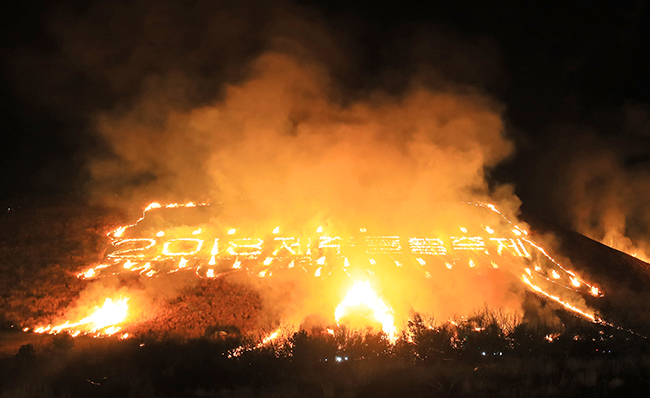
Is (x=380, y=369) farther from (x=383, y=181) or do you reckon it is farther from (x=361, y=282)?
(x=383, y=181)

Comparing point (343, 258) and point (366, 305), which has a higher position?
point (343, 258)

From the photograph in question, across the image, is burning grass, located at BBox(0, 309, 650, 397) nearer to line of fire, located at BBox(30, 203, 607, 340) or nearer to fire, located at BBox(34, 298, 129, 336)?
fire, located at BBox(34, 298, 129, 336)

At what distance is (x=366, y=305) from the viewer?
974 cm

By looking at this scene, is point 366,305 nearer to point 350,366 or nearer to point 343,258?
point 343,258

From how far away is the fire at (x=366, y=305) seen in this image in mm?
9115

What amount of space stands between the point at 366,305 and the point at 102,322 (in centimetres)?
548

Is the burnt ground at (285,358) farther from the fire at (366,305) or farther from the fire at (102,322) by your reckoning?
the fire at (366,305)

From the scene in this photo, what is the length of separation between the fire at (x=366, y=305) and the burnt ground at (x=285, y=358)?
5.25 ft

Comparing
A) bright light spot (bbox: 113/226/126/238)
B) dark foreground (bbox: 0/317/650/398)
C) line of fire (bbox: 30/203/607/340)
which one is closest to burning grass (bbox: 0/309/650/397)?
dark foreground (bbox: 0/317/650/398)

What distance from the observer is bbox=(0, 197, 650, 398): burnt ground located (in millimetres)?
5207

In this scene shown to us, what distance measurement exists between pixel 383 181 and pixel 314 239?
4.10m

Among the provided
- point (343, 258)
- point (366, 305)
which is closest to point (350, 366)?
point (366, 305)

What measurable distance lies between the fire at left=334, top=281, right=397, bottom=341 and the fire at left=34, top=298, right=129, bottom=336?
4.44 meters

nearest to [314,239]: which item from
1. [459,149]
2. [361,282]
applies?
[361,282]
